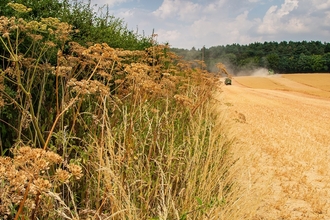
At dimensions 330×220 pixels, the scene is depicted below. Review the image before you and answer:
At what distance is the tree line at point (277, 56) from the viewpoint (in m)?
78.9

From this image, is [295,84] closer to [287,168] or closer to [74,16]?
[287,168]

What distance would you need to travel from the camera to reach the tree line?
3105 inches

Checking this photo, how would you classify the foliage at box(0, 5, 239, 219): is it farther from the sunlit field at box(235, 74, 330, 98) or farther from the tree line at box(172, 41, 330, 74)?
the tree line at box(172, 41, 330, 74)

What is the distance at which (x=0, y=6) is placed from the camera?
9.92 feet

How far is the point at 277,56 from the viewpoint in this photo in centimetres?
9075

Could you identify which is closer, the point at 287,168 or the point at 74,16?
the point at 74,16

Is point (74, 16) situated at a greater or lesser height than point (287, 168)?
greater

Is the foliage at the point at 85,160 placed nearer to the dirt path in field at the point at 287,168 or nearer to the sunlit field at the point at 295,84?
the dirt path in field at the point at 287,168

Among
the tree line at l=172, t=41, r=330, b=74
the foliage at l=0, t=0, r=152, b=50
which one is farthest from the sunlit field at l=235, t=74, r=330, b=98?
the foliage at l=0, t=0, r=152, b=50

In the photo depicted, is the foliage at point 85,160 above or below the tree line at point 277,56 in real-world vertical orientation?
below

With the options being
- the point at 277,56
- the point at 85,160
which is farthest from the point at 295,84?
the point at 85,160

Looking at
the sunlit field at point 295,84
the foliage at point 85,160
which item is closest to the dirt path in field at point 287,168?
the foliage at point 85,160

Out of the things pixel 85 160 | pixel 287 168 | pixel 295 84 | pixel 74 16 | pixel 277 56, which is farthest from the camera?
pixel 277 56

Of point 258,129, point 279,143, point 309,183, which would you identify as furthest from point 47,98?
point 258,129
